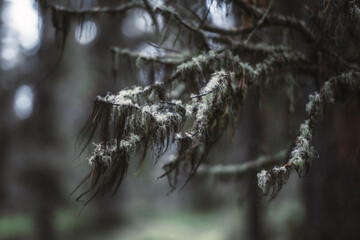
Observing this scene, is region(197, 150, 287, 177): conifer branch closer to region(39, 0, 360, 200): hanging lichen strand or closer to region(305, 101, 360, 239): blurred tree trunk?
region(305, 101, 360, 239): blurred tree trunk

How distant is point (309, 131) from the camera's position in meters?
1.68

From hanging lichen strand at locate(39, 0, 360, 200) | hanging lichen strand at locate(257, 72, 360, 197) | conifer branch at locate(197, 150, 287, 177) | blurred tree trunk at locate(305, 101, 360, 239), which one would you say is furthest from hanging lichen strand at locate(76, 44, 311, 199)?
blurred tree trunk at locate(305, 101, 360, 239)

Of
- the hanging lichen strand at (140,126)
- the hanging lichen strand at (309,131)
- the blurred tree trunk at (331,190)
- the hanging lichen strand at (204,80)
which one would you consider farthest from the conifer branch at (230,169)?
the hanging lichen strand at (140,126)

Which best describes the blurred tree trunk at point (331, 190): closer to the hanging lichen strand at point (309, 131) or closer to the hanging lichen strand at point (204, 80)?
the hanging lichen strand at point (204, 80)

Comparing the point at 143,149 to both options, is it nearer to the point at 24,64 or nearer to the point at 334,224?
the point at 334,224

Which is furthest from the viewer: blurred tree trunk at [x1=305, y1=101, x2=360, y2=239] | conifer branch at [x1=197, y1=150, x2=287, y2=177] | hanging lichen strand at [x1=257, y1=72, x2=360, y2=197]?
conifer branch at [x1=197, y1=150, x2=287, y2=177]

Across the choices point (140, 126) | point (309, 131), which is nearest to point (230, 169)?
point (309, 131)

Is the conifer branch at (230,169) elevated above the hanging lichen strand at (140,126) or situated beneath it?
situated beneath

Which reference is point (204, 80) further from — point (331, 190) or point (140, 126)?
point (331, 190)

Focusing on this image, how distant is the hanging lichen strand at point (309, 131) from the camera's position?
1.46m

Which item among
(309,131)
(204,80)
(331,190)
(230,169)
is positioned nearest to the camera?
(309,131)

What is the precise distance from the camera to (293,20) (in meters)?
2.28

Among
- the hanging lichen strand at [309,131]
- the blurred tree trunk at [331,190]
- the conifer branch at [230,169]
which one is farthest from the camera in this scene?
the conifer branch at [230,169]

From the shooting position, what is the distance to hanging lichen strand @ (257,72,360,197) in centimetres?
146
